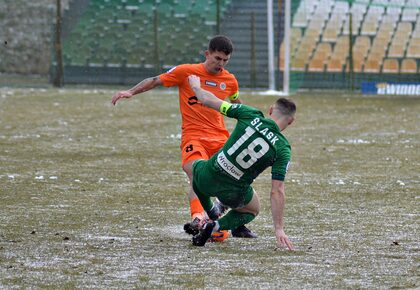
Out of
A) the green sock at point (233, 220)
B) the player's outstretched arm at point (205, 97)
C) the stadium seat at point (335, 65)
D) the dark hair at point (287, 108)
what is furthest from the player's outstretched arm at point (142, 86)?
the stadium seat at point (335, 65)

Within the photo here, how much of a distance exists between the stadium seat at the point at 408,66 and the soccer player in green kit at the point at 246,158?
20881 mm

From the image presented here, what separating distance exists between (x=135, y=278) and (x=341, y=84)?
22800 mm

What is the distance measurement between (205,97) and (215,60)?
0.74 m

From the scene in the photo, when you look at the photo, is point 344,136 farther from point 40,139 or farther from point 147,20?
point 147,20

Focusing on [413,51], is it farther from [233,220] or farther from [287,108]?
[287,108]

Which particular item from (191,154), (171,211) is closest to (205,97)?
(191,154)

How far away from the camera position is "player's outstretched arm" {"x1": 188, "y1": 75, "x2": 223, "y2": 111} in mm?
8117

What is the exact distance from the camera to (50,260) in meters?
7.40

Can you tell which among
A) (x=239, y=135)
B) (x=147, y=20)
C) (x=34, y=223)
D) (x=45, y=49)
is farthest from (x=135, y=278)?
(x=45, y=49)

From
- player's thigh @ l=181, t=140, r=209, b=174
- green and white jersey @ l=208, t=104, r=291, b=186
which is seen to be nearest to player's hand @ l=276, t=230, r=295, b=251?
green and white jersey @ l=208, t=104, r=291, b=186

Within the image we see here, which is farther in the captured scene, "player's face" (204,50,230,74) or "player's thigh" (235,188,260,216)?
"player's face" (204,50,230,74)

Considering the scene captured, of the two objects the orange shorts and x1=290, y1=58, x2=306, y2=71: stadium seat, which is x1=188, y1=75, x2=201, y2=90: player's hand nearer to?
the orange shorts

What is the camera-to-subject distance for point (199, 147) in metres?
8.98

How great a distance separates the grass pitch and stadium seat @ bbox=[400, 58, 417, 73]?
7843mm
